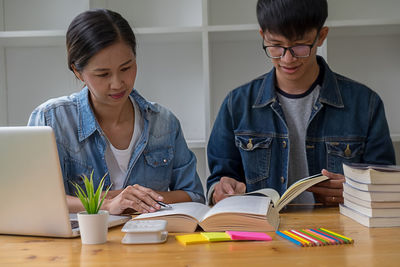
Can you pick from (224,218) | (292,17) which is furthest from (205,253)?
(292,17)

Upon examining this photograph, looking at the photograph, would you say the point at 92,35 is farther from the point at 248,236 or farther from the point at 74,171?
the point at 248,236

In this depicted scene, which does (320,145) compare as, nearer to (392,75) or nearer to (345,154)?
(345,154)

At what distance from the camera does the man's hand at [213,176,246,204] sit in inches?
64.7

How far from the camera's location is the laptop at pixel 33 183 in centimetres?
115

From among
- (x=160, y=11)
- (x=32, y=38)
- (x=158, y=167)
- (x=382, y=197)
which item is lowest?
(x=158, y=167)

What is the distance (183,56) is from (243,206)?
5.33 feet

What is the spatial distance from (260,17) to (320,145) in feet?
1.80

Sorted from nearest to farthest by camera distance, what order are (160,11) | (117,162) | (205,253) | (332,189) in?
(205,253) < (332,189) < (117,162) < (160,11)

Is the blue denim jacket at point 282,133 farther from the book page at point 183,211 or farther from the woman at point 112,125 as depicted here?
the book page at point 183,211

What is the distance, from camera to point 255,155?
2010 millimetres

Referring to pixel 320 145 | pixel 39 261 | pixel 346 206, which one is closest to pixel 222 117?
pixel 320 145

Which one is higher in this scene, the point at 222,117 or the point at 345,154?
the point at 222,117

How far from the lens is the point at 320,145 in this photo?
1965 millimetres

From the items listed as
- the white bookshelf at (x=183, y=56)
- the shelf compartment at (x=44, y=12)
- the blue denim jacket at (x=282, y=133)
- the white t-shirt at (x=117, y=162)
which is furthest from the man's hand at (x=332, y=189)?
the shelf compartment at (x=44, y=12)
